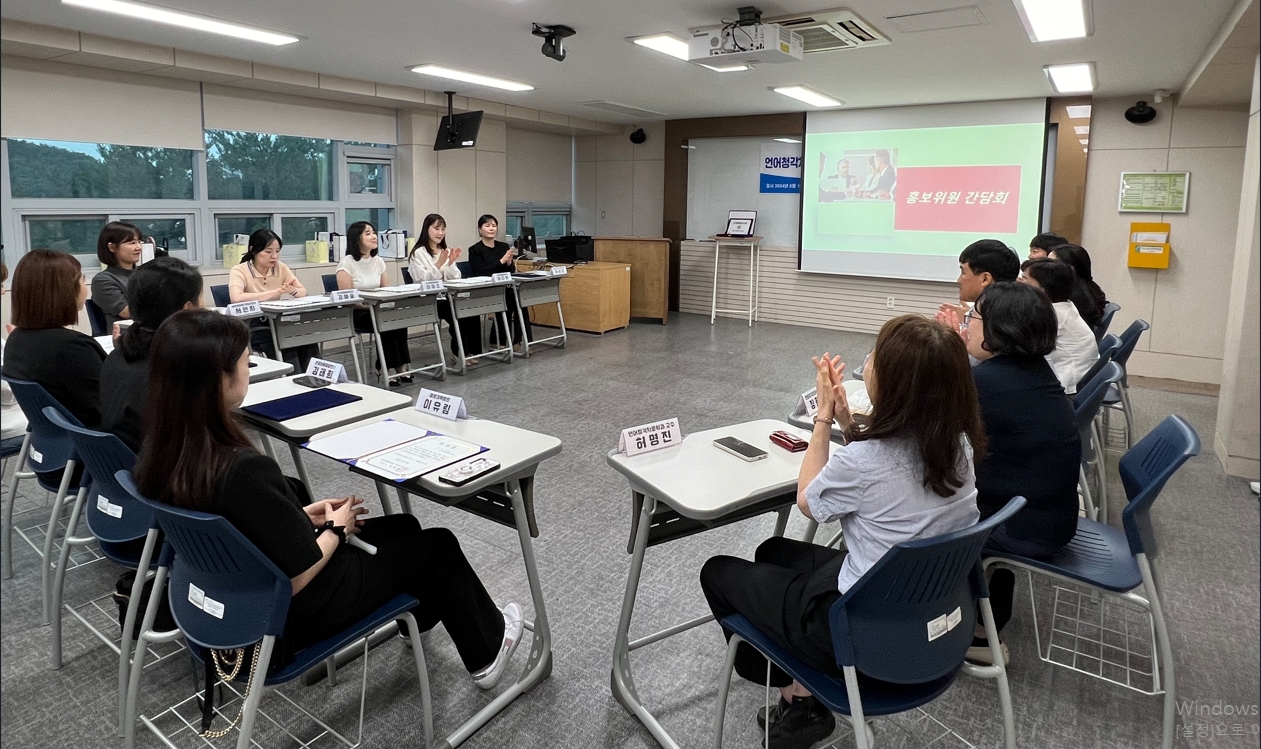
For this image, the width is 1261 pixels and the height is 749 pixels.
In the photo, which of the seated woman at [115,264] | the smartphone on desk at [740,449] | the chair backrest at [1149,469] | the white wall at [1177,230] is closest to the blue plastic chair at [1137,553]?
the chair backrest at [1149,469]

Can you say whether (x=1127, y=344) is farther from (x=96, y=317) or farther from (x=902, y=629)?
(x=96, y=317)

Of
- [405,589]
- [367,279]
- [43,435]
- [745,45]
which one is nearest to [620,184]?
[367,279]

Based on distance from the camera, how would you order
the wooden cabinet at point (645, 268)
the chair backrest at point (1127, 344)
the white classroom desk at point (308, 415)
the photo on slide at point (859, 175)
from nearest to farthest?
the white classroom desk at point (308, 415) < the chair backrest at point (1127, 344) < the photo on slide at point (859, 175) < the wooden cabinet at point (645, 268)

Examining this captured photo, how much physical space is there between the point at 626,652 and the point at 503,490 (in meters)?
0.58

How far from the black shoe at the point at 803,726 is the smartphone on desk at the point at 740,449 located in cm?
64

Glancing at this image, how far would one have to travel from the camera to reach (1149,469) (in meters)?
2.09

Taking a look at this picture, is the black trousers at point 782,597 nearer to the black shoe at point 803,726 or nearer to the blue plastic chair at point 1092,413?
the black shoe at point 803,726

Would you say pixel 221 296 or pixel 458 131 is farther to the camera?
pixel 458 131

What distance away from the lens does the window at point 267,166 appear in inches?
267

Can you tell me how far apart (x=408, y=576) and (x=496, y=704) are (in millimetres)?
487

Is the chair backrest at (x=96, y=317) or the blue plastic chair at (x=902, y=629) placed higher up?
the chair backrest at (x=96, y=317)

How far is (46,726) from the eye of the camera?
2098mm

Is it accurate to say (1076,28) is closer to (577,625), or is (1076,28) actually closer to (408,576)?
(577,625)

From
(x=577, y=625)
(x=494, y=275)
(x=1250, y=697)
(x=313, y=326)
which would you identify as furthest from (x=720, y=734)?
(x=494, y=275)
